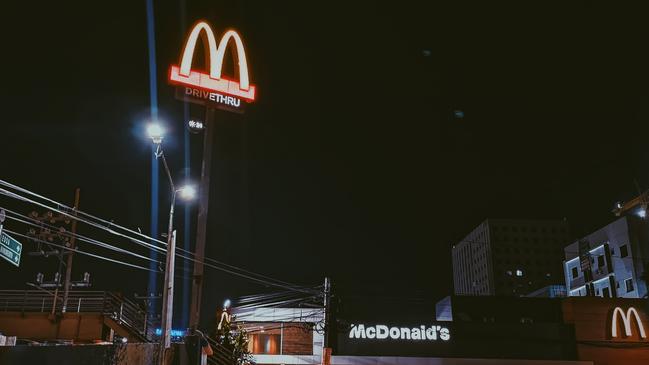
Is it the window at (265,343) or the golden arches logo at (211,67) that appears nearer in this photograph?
the golden arches logo at (211,67)

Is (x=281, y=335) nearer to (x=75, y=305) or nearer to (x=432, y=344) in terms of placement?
(x=432, y=344)

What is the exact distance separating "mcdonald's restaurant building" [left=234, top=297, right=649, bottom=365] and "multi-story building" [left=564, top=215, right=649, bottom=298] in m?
31.9

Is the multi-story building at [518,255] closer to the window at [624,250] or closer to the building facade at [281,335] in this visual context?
the window at [624,250]

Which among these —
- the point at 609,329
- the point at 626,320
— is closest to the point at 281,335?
the point at 609,329

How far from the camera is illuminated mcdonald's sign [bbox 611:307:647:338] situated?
3381 centimetres

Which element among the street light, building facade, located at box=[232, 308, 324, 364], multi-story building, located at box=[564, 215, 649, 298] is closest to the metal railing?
building facade, located at box=[232, 308, 324, 364]

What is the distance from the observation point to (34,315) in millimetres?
26969

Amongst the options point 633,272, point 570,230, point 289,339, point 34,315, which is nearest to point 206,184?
point 34,315

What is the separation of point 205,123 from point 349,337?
16.8 meters

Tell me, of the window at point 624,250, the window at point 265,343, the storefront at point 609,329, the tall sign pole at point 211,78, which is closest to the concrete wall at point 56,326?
the window at point 265,343

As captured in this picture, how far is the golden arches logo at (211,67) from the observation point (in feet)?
71.2

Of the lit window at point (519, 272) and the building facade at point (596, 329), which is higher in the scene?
the lit window at point (519, 272)

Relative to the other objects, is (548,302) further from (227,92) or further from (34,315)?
(34,315)

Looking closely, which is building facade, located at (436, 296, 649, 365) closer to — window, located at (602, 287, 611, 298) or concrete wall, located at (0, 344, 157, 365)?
concrete wall, located at (0, 344, 157, 365)
